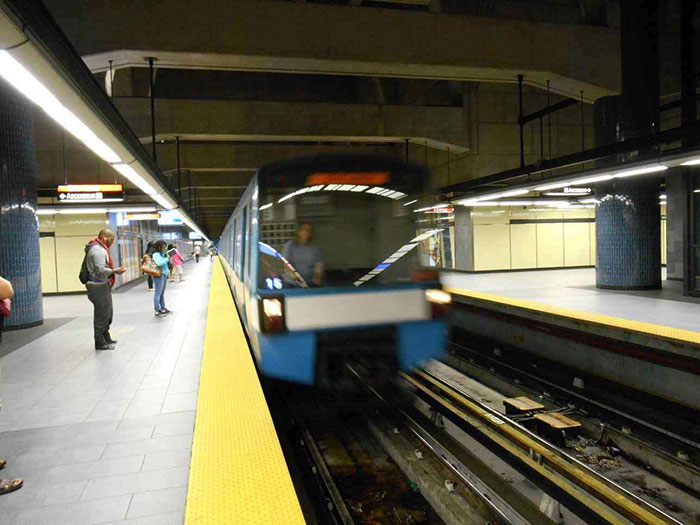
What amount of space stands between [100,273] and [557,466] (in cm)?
574

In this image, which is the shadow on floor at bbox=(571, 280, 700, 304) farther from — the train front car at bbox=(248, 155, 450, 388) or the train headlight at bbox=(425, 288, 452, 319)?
the train front car at bbox=(248, 155, 450, 388)

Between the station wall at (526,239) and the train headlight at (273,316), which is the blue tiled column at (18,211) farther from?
the station wall at (526,239)

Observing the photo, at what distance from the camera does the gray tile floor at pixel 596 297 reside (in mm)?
7863

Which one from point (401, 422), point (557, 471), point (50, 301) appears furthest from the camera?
point (50, 301)

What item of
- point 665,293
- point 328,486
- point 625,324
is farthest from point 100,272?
point 665,293

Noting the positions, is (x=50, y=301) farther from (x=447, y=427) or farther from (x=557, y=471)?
(x=557, y=471)

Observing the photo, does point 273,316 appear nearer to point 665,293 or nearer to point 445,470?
point 445,470

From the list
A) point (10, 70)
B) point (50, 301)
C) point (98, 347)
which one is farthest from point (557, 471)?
point (50, 301)

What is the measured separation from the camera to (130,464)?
11.0ft

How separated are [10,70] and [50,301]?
12047 millimetres

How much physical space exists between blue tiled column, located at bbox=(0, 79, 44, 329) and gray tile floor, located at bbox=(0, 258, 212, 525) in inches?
54.9

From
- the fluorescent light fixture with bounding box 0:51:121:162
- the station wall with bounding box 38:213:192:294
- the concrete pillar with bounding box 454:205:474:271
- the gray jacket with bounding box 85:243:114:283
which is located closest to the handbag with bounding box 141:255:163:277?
the gray jacket with bounding box 85:243:114:283

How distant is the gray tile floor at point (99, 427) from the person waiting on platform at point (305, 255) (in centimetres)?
161

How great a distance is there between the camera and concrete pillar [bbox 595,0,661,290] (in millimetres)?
9758
